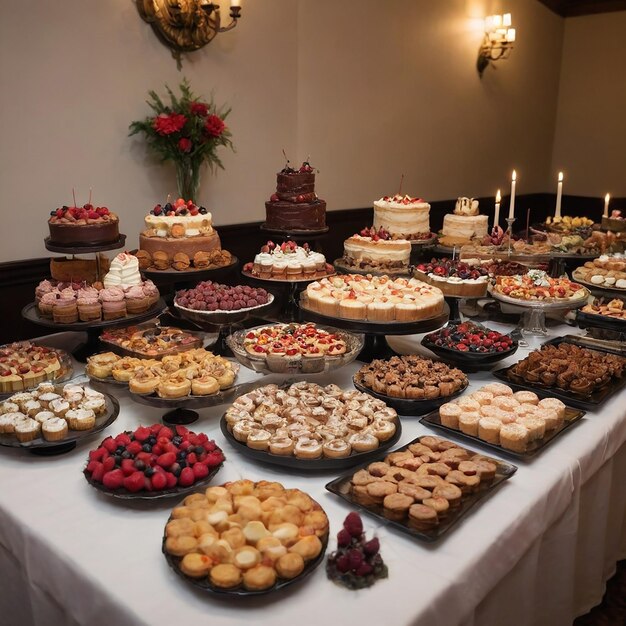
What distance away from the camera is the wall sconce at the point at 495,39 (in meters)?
7.70

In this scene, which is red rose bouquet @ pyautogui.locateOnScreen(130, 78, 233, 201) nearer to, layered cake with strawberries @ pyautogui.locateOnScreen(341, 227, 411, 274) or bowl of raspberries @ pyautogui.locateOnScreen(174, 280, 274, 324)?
layered cake with strawberries @ pyautogui.locateOnScreen(341, 227, 411, 274)

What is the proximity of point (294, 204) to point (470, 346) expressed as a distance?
1.59 m

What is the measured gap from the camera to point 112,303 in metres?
2.72

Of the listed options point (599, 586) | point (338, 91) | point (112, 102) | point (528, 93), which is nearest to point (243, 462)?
point (599, 586)

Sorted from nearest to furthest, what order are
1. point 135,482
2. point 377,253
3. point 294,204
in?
point 135,482
point 377,253
point 294,204

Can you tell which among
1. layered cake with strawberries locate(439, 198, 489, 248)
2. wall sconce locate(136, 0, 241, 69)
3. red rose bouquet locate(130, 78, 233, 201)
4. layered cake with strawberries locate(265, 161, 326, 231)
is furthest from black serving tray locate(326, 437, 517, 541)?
wall sconce locate(136, 0, 241, 69)

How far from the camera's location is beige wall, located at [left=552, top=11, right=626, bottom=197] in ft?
29.7

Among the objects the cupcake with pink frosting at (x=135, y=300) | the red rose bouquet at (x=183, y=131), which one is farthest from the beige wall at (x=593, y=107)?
the cupcake with pink frosting at (x=135, y=300)

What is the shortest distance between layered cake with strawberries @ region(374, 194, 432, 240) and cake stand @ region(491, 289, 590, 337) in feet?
3.78

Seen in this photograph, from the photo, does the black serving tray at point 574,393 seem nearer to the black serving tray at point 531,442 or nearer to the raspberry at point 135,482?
the black serving tray at point 531,442

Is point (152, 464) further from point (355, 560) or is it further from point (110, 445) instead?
point (355, 560)

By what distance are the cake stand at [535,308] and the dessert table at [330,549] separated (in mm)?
896

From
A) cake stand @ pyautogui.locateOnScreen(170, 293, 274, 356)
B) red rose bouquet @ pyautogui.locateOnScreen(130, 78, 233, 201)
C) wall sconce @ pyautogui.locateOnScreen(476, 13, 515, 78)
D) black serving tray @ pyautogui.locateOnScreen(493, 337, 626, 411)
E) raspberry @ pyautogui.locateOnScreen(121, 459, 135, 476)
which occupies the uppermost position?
wall sconce @ pyautogui.locateOnScreen(476, 13, 515, 78)

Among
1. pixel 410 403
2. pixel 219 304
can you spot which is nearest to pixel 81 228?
pixel 219 304
